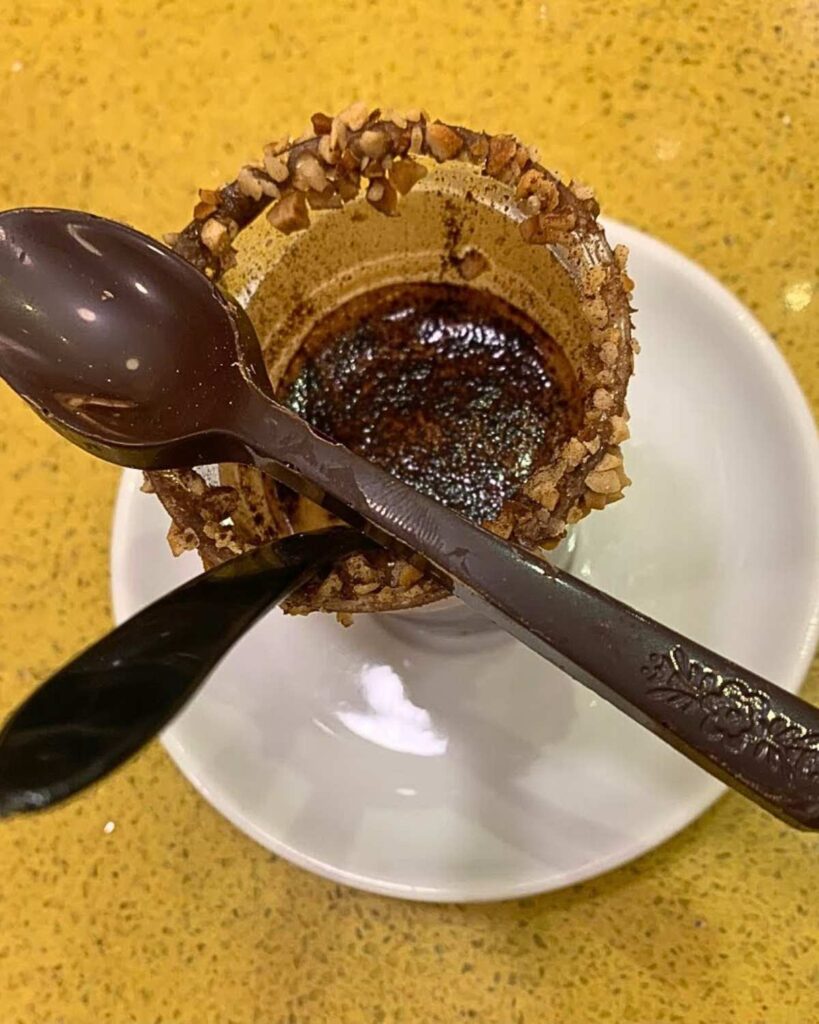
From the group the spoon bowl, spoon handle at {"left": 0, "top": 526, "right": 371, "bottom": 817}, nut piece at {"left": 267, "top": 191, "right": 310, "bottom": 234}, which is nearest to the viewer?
spoon handle at {"left": 0, "top": 526, "right": 371, "bottom": 817}

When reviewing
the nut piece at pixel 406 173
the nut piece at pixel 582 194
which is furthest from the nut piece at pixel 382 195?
the nut piece at pixel 582 194

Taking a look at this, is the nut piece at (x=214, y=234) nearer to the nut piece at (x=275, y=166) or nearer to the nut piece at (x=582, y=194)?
the nut piece at (x=275, y=166)

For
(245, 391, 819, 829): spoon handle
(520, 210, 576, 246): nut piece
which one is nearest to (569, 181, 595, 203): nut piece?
(520, 210, 576, 246): nut piece

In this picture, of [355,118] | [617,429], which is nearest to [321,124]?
[355,118]

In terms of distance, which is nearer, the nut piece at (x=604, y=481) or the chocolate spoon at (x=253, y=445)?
the chocolate spoon at (x=253, y=445)

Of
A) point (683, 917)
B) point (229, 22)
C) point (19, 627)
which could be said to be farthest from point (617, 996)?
point (229, 22)

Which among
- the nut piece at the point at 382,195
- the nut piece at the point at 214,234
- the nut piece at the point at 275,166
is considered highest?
the nut piece at the point at 382,195

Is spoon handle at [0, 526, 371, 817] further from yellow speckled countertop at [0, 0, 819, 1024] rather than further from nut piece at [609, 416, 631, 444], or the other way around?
yellow speckled countertop at [0, 0, 819, 1024]
